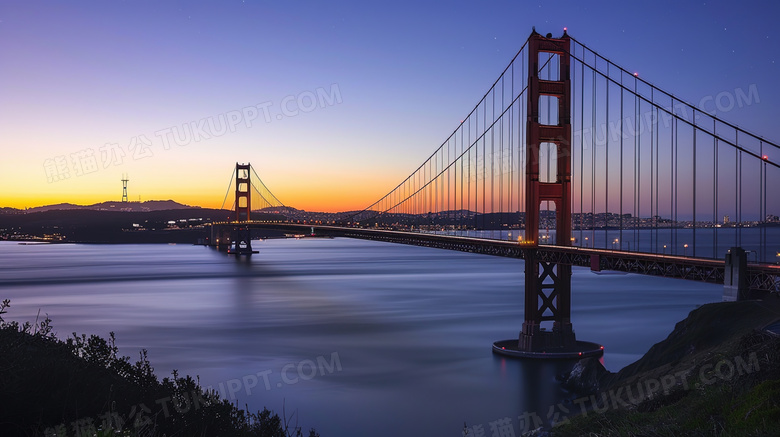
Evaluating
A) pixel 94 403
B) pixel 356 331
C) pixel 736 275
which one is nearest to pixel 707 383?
pixel 736 275

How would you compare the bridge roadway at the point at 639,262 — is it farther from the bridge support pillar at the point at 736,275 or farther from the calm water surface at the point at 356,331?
the calm water surface at the point at 356,331

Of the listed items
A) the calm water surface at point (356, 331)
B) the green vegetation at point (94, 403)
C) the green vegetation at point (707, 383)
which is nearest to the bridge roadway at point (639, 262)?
the green vegetation at point (707, 383)

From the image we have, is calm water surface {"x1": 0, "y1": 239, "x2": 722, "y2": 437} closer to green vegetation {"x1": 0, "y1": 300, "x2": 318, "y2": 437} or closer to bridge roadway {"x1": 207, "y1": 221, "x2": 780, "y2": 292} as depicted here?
green vegetation {"x1": 0, "y1": 300, "x2": 318, "y2": 437}

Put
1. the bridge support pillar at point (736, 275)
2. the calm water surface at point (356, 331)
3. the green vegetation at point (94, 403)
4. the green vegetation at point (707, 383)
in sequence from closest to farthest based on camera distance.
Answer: the green vegetation at point (94, 403) < the green vegetation at point (707, 383) < the bridge support pillar at point (736, 275) < the calm water surface at point (356, 331)

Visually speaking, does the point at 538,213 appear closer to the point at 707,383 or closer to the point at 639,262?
the point at 639,262

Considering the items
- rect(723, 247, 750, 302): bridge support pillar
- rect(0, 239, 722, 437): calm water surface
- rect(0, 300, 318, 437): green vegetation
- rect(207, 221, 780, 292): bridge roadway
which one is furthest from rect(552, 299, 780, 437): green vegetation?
rect(0, 300, 318, 437): green vegetation

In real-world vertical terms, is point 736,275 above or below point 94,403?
above
